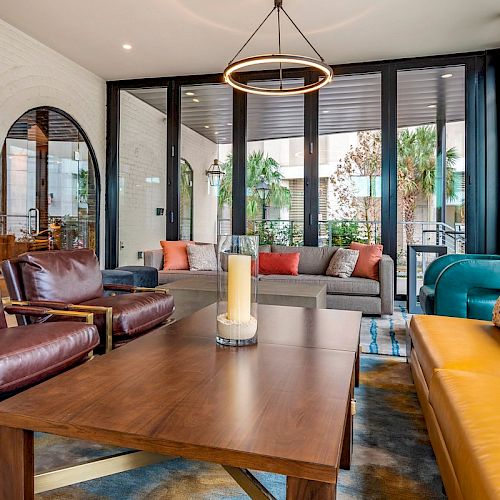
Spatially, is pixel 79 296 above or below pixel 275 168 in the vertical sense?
below

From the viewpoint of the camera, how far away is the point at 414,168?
554 centimetres

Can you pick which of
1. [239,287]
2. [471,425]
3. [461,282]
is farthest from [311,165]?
[471,425]

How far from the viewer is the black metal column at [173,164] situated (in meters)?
6.25

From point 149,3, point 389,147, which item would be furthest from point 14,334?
point 389,147

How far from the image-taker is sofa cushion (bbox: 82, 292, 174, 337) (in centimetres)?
272

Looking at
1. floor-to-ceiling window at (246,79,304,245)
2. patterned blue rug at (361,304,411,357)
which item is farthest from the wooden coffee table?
floor-to-ceiling window at (246,79,304,245)

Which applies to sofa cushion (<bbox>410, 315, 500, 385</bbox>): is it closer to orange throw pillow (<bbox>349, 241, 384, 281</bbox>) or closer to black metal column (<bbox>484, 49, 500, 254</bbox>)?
orange throw pillow (<bbox>349, 241, 384, 281</bbox>)

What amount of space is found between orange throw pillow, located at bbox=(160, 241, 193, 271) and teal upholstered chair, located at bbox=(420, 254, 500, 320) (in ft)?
11.2

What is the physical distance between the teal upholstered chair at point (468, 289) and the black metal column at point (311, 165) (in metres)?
3.05

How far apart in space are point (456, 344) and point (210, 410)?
1239 mm

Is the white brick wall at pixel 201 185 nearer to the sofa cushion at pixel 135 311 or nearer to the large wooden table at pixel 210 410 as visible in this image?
the sofa cushion at pixel 135 311

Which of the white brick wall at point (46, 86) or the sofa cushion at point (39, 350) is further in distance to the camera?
the white brick wall at point (46, 86)

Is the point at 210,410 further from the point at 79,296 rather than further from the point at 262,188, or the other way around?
the point at 262,188

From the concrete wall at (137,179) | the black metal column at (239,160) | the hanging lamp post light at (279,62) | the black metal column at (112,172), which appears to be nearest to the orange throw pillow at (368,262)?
the black metal column at (239,160)
